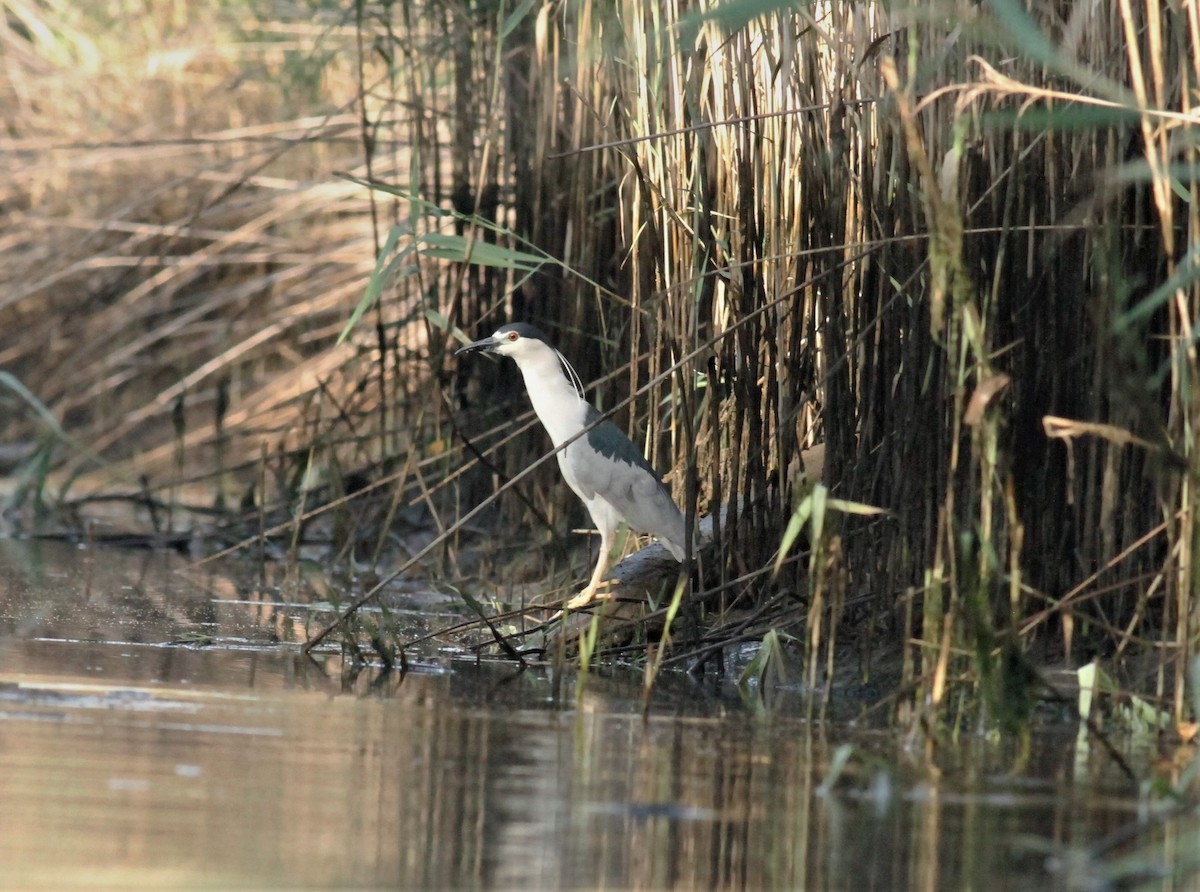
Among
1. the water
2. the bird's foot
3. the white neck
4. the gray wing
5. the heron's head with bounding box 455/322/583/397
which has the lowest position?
the water

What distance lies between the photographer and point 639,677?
4.90 m

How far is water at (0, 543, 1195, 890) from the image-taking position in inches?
105

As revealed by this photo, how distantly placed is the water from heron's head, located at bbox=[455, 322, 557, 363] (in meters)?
1.85

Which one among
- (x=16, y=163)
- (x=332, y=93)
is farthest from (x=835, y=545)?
(x=332, y=93)

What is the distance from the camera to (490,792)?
318cm

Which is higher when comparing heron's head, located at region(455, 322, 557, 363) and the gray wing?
heron's head, located at region(455, 322, 557, 363)

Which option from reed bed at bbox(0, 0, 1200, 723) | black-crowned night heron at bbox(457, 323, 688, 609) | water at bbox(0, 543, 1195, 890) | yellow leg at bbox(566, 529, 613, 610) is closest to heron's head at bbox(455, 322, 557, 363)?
black-crowned night heron at bbox(457, 323, 688, 609)

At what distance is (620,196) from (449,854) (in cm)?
313

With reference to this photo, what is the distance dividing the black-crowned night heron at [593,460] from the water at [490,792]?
894 millimetres

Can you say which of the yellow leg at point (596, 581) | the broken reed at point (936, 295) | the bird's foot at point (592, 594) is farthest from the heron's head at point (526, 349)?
the broken reed at point (936, 295)

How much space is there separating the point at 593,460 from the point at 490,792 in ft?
8.86

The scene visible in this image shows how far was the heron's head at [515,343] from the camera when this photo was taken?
642cm

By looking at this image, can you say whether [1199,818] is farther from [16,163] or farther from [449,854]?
[16,163]

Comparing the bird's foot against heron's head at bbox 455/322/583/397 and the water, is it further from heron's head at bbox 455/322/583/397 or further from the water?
heron's head at bbox 455/322/583/397
